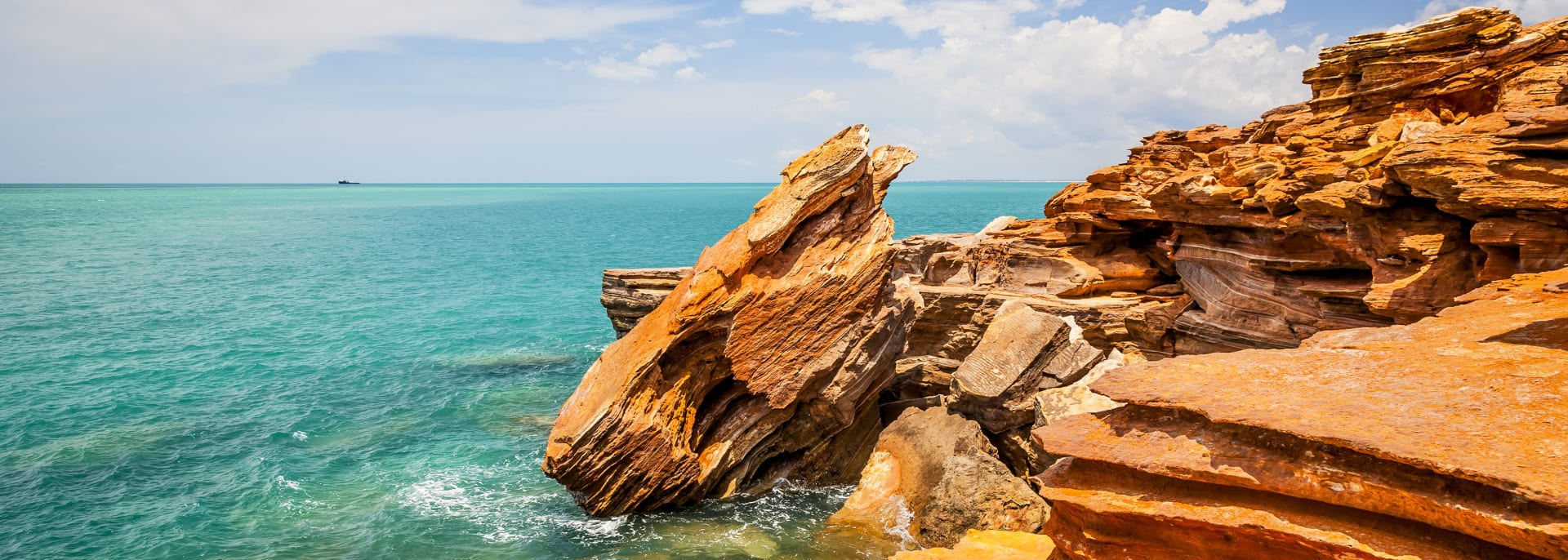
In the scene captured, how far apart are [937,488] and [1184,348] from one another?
26.7 ft

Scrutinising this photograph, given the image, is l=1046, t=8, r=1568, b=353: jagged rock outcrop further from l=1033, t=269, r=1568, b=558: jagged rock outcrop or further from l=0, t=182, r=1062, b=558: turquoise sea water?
l=0, t=182, r=1062, b=558: turquoise sea water

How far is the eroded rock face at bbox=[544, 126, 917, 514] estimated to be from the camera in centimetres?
1747

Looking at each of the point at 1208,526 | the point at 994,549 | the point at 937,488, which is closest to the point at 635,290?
the point at 937,488

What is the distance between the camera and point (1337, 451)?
719cm

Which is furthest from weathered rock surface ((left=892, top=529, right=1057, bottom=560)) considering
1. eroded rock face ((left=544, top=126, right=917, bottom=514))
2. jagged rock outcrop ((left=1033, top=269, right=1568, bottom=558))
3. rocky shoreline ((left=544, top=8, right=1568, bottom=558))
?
eroded rock face ((left=544, top=126, right=917, bottom=514))

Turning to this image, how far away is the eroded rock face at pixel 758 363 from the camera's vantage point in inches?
688

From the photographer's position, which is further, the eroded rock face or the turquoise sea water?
the turquoise sea water

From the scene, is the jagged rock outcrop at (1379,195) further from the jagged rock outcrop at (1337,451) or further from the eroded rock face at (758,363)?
the eroded rock face at (758,363)

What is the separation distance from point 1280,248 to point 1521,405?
1194 centimetres

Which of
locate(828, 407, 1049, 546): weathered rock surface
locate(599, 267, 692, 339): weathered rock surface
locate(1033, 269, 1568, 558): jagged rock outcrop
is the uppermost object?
locate(1033, 269, 1568, 558): jagged rock outcrop

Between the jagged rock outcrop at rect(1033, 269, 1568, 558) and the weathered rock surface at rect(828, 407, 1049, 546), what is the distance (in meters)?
6.38

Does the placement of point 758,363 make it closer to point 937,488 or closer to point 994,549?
point 937,488

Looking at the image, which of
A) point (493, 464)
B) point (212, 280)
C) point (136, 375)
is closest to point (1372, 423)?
point (493, 464)

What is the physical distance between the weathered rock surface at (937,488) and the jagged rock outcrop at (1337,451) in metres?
6.38
